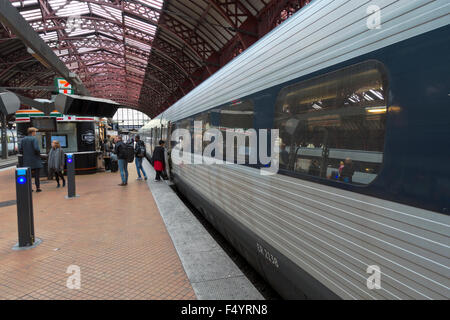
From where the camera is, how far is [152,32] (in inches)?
1019

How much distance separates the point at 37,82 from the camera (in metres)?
40.3

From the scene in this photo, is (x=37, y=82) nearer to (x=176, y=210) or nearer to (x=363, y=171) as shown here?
(x=176, y=210)

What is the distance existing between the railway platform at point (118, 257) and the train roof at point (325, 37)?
83.4 inches

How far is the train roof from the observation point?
154 centimetres

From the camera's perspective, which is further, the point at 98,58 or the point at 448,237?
the point at 98,58

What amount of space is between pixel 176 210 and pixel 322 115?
15.8ft

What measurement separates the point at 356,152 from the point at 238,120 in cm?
210

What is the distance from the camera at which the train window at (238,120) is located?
11.6 feet

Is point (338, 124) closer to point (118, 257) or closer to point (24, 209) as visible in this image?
point (118, 257)
